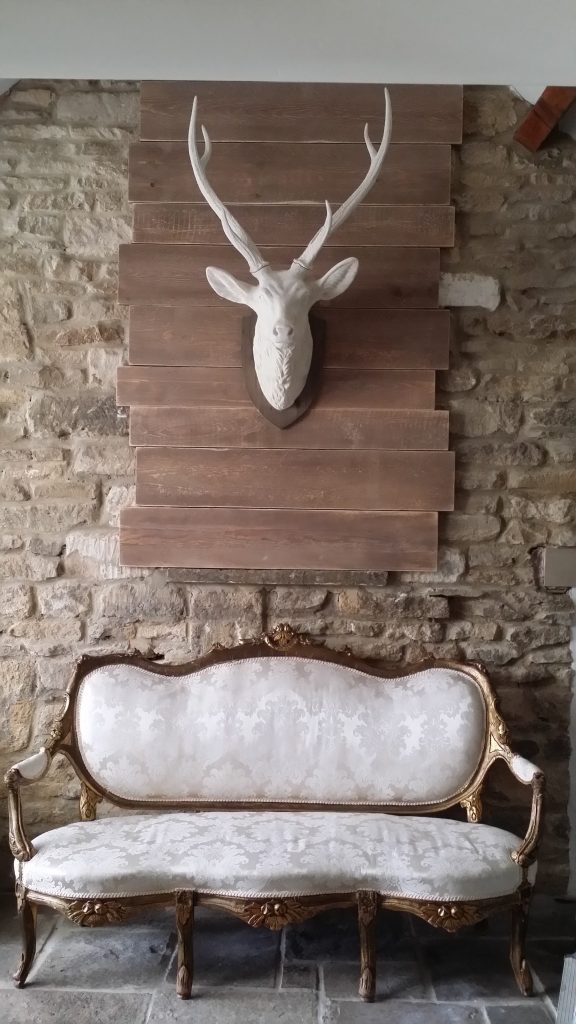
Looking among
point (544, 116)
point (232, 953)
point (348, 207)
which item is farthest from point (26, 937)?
point (544, 116)

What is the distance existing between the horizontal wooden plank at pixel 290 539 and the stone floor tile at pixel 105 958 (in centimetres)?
131

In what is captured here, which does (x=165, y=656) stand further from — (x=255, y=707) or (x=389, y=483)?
(x=389, y=483)

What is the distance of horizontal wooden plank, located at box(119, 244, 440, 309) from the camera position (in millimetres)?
2986

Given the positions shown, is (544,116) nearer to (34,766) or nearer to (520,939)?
(520,939)

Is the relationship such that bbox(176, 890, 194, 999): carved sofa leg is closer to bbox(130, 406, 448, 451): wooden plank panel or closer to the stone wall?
the stone wall

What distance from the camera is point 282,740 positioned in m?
2.75

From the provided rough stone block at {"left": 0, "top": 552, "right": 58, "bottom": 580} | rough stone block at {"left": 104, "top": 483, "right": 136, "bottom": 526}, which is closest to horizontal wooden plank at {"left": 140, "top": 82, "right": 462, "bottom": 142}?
rough stone block at {"left": 104, "top": 483, "right": 136, "bottom": 526}

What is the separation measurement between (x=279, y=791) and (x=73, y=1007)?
90cm

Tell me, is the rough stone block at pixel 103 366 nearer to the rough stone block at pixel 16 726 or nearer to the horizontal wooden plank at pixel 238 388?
the horizontal wooden plank at pixel 238 388

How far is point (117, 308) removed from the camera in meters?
3.06

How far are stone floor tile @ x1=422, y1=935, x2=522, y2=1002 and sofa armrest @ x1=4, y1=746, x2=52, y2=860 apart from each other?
1.33 metres

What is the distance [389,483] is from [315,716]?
3.05 ft

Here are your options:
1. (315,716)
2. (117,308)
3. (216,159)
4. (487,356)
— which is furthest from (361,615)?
(216,159)

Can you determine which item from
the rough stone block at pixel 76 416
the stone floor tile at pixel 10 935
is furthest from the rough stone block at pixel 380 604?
the stone floor tile at pixel 10 935
